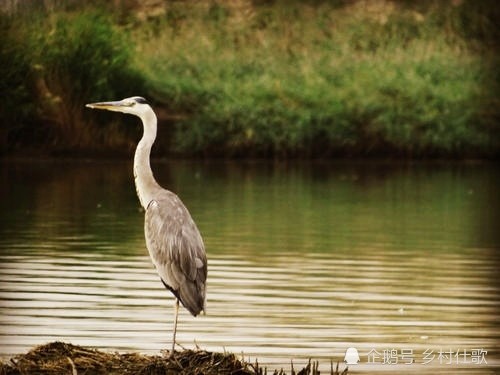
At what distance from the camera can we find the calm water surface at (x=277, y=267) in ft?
35.8

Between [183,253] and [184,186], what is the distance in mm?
12881

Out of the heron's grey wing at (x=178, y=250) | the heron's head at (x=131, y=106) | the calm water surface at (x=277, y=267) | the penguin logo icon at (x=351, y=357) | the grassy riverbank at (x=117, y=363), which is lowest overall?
the calm water surface at (x=277, y=267)

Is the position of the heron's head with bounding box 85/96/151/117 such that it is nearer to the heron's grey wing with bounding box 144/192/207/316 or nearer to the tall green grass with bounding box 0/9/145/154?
the heron's grey wing with bounding box 144/192/207/316

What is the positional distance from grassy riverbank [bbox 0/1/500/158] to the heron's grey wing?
54.8ft

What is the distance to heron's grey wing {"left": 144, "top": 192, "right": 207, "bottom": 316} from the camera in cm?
967

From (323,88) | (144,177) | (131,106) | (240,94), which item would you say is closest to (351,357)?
(144,177)

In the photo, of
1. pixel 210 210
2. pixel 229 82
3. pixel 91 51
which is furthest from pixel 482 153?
pixel 210 210

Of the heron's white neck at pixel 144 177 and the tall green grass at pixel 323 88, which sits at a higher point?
the heron's white neck at pixel 144 177

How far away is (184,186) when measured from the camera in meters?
22.6

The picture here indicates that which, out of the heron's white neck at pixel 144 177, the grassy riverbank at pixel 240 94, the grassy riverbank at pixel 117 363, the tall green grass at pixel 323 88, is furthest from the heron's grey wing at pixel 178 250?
the tall green grass at pixel 323 88

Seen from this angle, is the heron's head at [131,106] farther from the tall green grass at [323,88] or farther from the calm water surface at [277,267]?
the tall green grass at [323,88]

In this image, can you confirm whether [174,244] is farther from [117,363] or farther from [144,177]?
[117,363]

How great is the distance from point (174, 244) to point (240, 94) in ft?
60.3

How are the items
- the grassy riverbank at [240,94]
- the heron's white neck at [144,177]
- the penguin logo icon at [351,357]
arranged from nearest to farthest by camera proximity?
the penguin logo icon at [351,357] → the heron's white neck at [144,177] → the grassy riverbank at [240,94]
